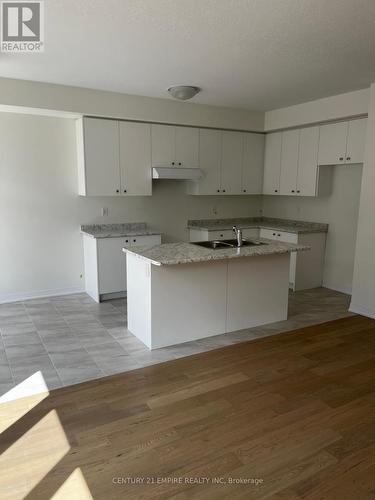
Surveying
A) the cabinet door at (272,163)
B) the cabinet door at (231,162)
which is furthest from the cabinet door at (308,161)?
the cabinet door at (231,162)

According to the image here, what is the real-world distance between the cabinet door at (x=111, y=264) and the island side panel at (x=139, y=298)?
1101 mm

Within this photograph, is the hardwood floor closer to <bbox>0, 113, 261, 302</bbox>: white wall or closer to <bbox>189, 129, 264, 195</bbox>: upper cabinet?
<bbox>0, 113, 261, 302</bbox>: white wall

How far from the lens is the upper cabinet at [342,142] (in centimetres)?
474

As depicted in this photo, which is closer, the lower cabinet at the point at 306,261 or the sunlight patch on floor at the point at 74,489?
the sunlight patch on floor at the point at 74,489

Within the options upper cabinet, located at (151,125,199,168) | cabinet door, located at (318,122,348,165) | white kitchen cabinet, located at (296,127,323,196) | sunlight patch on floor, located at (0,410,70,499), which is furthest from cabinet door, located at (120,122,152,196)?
sunlight patch on floor, located at (0,410,70,499)

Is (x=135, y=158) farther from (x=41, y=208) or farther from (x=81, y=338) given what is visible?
(x=81, y=338)

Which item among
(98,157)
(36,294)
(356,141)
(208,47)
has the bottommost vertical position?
(36,294)

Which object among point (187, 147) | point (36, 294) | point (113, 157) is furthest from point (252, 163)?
point (36, 294)

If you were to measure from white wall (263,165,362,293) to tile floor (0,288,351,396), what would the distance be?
0.49 metres

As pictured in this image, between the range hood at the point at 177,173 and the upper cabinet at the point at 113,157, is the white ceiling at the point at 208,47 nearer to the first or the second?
the upper cabinet at the point at 113,157

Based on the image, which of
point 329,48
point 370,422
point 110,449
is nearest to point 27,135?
point 329,48

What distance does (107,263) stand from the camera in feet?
16.0

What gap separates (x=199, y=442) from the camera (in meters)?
2.25

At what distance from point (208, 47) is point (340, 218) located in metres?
3.31
